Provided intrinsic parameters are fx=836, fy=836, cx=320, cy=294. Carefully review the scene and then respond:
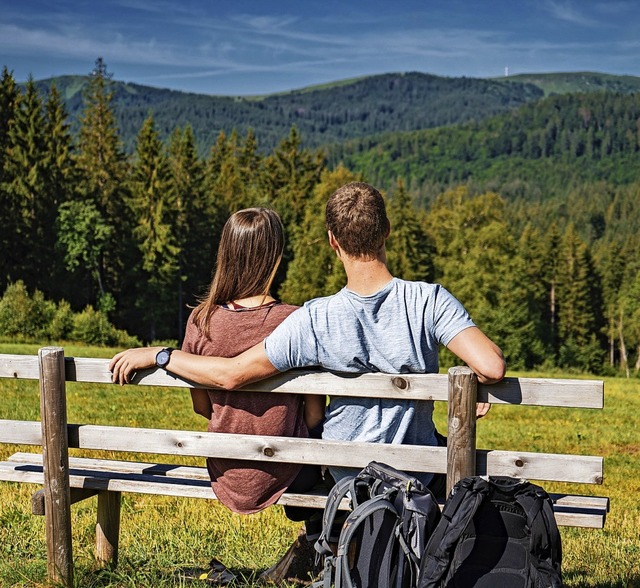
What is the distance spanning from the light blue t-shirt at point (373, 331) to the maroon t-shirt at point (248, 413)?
0.29 m

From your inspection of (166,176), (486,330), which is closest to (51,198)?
(166,176)

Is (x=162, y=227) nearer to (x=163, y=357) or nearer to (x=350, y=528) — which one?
(x=163, y=357)

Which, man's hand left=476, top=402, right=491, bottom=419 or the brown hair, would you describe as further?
the brown hair

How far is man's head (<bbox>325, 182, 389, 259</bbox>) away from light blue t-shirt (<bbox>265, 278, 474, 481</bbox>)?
21 cm

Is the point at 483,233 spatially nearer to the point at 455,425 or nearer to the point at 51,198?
the point at 51,198

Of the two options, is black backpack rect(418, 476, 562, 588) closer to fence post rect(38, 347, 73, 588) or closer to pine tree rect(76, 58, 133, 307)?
fence post rect(38, 347, 73, 588)

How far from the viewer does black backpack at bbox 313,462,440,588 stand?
141 inches

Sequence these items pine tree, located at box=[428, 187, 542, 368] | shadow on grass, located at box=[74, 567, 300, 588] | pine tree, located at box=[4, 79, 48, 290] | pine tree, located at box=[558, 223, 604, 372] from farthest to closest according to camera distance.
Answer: pine tree, located at box=[558, 223, 604, 372] → pine tree, located at box=[428, 187, 542, 368] → pine tree, located at box=[4, 79, 48, 290] → shadow on grass, located at box=[74, 567, 300, 588]

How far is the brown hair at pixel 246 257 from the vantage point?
4.32 metres

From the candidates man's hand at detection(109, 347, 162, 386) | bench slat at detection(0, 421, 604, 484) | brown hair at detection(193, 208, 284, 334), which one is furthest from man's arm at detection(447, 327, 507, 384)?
man's hand at detection(109, 347, 162, 386)

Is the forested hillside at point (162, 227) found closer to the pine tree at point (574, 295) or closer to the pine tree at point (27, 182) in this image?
the pine tree at point (27, 182)

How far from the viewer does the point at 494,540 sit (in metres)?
3.63

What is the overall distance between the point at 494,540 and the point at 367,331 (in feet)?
3.61

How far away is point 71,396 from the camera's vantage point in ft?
55.0
